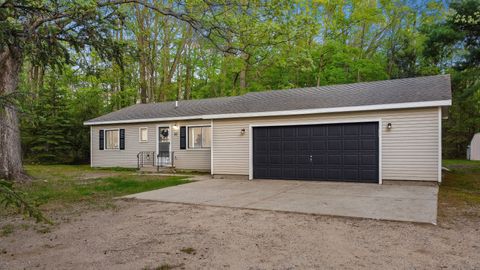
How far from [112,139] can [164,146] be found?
372 cm

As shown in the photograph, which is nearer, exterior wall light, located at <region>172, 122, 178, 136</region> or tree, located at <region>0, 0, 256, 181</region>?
tree, located at <region>0, 0, 256, 181</region>

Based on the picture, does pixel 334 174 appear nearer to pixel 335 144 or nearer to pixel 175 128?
pixel 335 144

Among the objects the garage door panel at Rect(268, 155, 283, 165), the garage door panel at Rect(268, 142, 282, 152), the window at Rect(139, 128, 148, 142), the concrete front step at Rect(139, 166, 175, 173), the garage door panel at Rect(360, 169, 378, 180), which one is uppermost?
the window at Rect(139, 128, 148, 142)

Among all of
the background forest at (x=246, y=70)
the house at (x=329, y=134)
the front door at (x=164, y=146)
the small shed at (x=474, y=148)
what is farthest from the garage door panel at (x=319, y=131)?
the small shed at (x=474, y=148)

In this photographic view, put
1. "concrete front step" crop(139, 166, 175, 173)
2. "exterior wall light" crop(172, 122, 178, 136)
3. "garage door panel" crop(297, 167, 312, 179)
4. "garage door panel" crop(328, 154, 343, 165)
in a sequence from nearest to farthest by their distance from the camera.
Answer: "garage door panel" crop(328, 154, 343, 165) < "garage door panel" crop(297, 167, 312, 179) < "concrete front step" crop(139, 166, 175, 173) < "exterior wall light" crop(172, 122, 178, 136)

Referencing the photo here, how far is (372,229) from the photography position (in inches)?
191

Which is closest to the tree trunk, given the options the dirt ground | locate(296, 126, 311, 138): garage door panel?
the dirt ground

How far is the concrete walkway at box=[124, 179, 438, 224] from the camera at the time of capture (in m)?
5.97

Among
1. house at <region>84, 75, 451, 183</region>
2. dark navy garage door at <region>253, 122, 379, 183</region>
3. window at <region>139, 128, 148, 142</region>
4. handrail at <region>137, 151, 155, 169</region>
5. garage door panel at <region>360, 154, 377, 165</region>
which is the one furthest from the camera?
window at <region>139, 128, 148, 142</region>

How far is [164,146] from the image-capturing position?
15688mm

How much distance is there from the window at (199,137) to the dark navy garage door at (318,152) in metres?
3.49

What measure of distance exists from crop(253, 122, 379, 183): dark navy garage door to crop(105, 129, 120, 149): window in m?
8.94

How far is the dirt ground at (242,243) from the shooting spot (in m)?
3.60

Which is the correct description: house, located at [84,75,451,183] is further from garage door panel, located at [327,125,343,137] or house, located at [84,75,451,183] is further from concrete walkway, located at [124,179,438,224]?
concrete walkway, located at [124,179,438,224]
